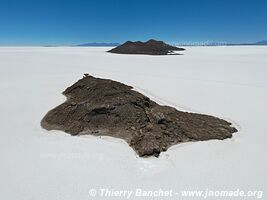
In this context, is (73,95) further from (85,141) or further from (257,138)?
(257,138)

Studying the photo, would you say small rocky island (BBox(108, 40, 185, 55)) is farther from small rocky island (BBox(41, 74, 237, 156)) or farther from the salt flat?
the salt flat

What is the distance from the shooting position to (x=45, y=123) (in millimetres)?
6234

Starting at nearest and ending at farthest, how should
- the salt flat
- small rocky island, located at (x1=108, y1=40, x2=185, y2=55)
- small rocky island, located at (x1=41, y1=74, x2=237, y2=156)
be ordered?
the salt flat, small rocky island, located at (x1=41, y1=74, x2=237, y2=156), small rocky island, located at (x1=108, y1=40, x2=185, y2=55)

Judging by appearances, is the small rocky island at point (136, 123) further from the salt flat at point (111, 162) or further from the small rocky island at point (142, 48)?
the small rocky island at point (142, 48)

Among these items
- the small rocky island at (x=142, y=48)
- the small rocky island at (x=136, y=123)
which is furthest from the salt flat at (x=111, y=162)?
the small rocky island at (x=142, y=48)

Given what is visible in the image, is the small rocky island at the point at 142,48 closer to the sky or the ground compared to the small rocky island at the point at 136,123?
closer to the sky

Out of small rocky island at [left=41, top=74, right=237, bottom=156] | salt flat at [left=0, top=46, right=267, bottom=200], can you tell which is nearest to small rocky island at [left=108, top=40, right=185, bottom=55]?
small rocky island at [left=41, top=74, right=237, bottom=156]

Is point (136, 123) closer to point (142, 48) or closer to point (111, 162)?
point (111, 162)

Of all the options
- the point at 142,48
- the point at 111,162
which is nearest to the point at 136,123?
the point at 111,162

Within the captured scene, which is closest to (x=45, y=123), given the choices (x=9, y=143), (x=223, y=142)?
(x=9, y=143)

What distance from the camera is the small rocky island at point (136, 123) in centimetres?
497

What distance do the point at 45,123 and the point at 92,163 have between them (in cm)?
255

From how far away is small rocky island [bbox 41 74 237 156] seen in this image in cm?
497

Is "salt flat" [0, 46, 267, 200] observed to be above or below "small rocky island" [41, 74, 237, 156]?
below
